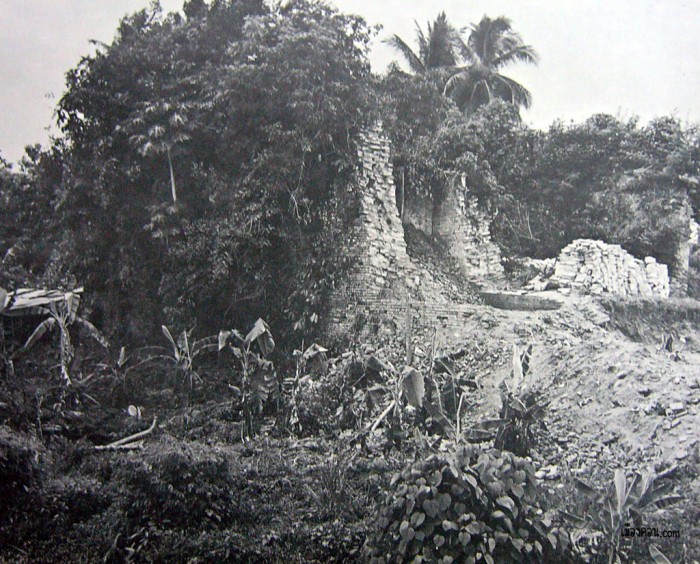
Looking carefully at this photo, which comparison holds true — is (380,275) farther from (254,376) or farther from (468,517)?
(468,517)

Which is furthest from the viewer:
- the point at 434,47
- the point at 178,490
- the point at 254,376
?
the point at 434,47

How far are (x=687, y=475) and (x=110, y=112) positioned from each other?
5.82 metres

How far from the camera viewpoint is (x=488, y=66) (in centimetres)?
754

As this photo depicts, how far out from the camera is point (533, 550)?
2.46m

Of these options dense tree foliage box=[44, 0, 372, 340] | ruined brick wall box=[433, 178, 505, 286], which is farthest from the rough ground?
ruined brick wall box=[433, 178, 505, 286]

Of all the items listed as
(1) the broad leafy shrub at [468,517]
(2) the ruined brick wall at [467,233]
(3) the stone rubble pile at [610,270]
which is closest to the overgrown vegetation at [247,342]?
(1) the broad leafy shrub at [468,517]

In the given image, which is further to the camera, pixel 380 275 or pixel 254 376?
pixel 380 275

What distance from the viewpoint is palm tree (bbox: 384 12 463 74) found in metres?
5.24

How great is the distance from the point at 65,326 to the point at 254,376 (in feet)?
5.88

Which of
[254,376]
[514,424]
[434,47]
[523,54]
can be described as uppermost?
[434,47]

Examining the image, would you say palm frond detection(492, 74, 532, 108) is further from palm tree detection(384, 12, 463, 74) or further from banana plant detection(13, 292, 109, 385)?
banana plant detection(13, 292, 109, 385)

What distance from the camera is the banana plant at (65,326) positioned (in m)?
4.43

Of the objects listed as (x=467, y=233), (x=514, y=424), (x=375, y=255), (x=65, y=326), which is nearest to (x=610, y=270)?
(x=467, y=233)

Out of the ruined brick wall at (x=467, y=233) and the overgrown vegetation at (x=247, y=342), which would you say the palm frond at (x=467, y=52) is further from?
the ruined brick wall at (x=467, y=233)
